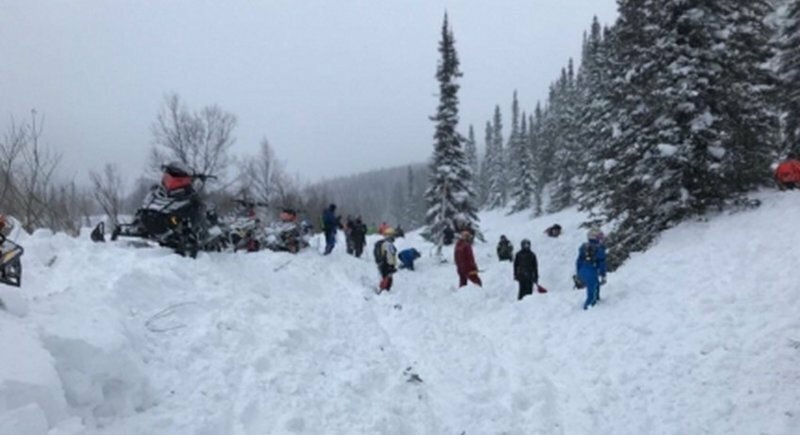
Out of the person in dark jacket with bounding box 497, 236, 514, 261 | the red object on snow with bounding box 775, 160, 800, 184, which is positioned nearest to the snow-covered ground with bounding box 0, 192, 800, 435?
the red object on snow with bounding box 775, 160, 800, 184

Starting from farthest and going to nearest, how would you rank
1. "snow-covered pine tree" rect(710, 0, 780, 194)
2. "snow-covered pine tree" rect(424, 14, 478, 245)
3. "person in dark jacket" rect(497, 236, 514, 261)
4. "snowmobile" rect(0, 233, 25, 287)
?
1. "snow-covered pine tree" rect(424, 14, 478, 245)
2. "person in dark jacket" rect(497, 236, 514, 261)
3. "snow-covered pine tree" rect(710, 0, 780, 194)
4. "snowmobile" rect(0, 233, 25, 287)

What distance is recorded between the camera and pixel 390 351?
27.0 ft

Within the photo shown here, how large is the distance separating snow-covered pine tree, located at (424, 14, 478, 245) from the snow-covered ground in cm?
1705

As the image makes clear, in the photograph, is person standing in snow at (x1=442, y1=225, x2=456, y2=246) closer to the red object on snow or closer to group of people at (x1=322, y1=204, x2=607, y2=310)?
group of people at (x1=322, y1=204, x2=607, y2=310)

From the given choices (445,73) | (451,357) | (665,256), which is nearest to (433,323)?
(451,357)

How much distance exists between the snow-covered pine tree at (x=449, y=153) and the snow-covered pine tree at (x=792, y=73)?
14352 mm

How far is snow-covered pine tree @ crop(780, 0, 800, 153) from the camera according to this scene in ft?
54.0

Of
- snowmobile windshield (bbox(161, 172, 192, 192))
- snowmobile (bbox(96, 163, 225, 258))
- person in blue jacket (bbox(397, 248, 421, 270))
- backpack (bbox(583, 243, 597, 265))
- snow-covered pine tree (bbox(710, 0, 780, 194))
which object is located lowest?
person in blue jacket (bbox(397, 248, 421, 270))

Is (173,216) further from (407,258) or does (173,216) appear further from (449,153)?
(449,153)

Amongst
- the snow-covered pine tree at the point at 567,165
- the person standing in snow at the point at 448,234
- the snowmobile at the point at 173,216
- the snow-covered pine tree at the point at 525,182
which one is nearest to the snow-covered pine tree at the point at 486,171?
the snow-covered pine tree at the point at 525,182

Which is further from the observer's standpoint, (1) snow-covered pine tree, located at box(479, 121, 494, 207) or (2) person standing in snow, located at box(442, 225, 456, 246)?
(1) snow-covered pine tree, located at box(479, 121, 494, 207)

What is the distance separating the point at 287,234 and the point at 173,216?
7.42 metres

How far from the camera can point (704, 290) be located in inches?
349

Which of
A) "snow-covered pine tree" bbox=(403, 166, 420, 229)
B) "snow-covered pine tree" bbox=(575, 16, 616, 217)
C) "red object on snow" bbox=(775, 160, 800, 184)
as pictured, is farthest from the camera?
"snow-covered pine tree" bbox=(403, 166, 420, 229)
